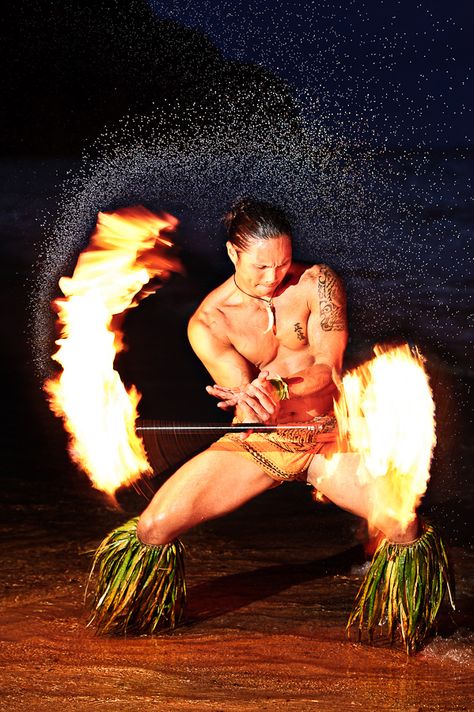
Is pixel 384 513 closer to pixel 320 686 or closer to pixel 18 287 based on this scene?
pixel 320 686

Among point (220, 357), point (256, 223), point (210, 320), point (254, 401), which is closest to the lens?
point (254, 401)

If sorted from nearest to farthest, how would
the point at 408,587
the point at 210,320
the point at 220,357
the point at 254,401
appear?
1. the point at 254,401
2. the point at 408,587
3. the point at 220,357
4. the point at 210,320

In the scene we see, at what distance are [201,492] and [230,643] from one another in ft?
2.23

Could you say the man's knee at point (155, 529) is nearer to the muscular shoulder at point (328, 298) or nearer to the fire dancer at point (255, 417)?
the fire dancer at point (255, 417)

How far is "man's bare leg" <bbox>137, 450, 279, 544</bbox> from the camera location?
12.8ft

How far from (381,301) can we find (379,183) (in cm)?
324

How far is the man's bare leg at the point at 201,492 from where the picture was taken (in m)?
3.92

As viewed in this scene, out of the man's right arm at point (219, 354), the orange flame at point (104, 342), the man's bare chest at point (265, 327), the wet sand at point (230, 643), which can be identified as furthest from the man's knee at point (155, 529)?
the man's bare chest at point (265, 327)

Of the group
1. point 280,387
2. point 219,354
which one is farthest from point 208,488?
point 219,354

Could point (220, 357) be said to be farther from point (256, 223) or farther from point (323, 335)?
point (256, 223)

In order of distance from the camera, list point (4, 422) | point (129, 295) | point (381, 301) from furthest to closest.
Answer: point (381, 301) → point (4, 422) → point (129, 295)

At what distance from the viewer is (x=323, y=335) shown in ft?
14.0

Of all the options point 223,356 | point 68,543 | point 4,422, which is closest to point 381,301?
point 4,422

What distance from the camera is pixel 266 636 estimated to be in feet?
13.3
